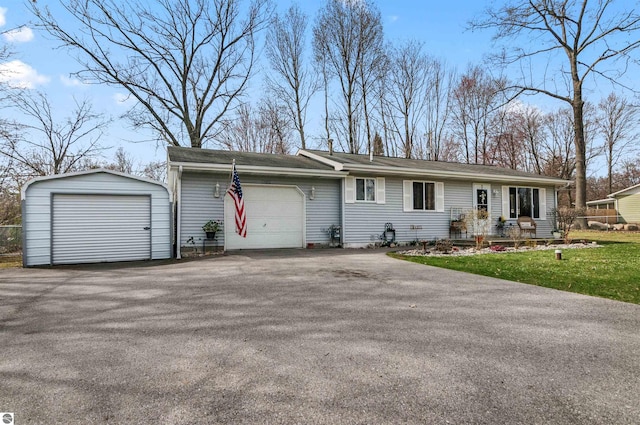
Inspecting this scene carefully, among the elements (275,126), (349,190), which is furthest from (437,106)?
(349,190)

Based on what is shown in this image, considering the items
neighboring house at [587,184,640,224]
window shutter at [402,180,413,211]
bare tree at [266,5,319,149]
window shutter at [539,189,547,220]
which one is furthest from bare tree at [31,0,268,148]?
neighboring house at [587,184,640,224]

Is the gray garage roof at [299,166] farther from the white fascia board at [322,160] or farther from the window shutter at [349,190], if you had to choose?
the window shutter at [349,190]

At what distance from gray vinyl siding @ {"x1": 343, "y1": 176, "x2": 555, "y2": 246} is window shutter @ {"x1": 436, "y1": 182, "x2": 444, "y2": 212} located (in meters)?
0.17

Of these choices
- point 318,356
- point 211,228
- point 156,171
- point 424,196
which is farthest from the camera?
point 156,171

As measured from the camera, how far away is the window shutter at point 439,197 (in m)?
13.1

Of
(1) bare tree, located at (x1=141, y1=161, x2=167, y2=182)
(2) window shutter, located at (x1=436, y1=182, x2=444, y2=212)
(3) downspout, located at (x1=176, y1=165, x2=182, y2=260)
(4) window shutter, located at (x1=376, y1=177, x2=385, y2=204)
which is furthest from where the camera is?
(1) bare tree, located at (x1=141, y1=161, x2=167, y2=182)

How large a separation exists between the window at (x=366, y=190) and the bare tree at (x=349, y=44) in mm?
11193

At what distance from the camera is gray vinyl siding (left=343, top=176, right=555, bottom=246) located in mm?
11703

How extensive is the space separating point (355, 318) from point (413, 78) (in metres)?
24.3

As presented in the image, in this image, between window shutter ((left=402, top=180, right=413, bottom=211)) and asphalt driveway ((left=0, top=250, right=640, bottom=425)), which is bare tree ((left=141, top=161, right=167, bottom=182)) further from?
asphalt driveway ((left=0, top=250, right=640, bottom=425))

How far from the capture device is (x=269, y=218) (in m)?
10.8

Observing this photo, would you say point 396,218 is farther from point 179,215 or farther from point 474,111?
point 474,111

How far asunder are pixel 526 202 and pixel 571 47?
13.0m

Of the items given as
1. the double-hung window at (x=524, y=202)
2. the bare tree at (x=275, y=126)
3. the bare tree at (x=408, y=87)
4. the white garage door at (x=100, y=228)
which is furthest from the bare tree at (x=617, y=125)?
the white garage door at (x=100, y=228)
